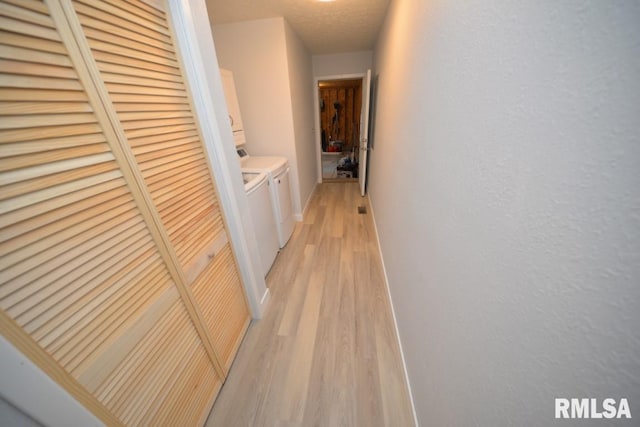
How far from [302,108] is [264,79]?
822 millimetres

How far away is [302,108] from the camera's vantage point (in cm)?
316

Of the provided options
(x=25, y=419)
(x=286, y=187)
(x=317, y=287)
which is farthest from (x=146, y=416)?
(x=286, y=187)

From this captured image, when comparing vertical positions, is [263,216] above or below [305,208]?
above

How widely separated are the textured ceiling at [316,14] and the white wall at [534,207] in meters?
1.82

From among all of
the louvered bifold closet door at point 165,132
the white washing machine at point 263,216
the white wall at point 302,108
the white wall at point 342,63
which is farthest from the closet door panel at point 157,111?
the white wall at point 342,63

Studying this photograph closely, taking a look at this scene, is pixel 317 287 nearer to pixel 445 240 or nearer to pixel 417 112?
pixel 445 240

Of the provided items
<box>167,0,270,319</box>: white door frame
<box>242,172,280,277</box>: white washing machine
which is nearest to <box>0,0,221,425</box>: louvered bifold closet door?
<box>167,0,270,319</box>: white door frame

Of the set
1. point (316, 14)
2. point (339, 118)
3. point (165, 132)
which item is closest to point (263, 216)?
point (165, 132)

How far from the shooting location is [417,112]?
1049mm

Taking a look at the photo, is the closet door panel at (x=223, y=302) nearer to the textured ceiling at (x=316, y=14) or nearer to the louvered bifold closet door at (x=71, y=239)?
the louvered bifold closet door at (x=71, y=239)

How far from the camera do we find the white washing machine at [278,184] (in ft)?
6.85

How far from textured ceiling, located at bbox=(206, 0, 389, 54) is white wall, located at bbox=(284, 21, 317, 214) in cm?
20

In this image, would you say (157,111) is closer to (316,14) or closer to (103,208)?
(103,208)

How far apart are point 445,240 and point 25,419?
47.5 inches
